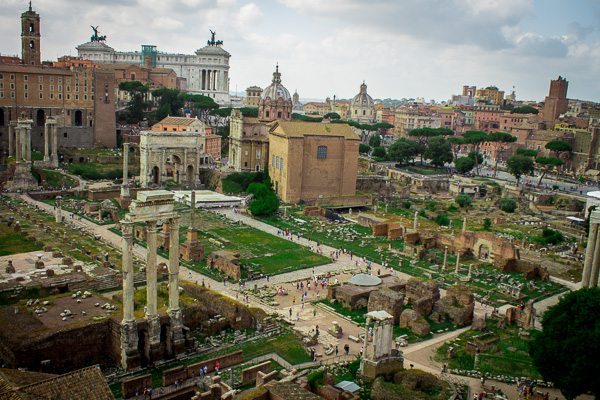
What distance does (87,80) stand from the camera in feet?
237

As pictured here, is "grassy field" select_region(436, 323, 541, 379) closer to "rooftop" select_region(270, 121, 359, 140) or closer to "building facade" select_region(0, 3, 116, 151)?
"rooftop" select_region(270, 121, 359, 140)

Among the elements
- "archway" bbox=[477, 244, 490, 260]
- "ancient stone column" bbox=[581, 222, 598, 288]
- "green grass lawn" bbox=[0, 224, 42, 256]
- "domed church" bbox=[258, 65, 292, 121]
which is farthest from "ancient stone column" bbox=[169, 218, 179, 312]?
Answer: "domed church" bbox=[258, 65, 292, 121]

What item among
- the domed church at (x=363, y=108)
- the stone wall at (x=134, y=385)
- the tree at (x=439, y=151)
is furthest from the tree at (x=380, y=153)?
the stone wall at (x=134, y=385)

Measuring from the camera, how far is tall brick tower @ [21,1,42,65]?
7219 centimetres

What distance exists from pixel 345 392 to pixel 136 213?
1010 centimetres

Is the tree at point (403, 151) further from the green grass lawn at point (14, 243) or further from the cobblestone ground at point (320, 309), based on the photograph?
the green grass lawn at point (14, 243)

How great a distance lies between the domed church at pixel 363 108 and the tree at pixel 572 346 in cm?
10875

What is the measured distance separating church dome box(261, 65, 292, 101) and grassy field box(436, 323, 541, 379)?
5104 cm

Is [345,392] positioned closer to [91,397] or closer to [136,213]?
[91,397]

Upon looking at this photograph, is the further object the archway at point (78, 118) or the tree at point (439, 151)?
the tree at point (439, 151)

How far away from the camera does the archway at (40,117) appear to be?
69.8 metres

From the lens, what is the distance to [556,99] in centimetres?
11569

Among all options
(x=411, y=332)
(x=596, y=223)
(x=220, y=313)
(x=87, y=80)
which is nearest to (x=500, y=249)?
(x=596, y=223)

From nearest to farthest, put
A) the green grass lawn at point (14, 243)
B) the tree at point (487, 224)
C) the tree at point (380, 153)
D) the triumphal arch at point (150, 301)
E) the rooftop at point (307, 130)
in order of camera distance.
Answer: the triumphal arch at point (150, 301), the green grass lawn at point (14, 243), the tree at point (487, 224), the rooftop at point (307, 130), the tree at point (380, 153)
